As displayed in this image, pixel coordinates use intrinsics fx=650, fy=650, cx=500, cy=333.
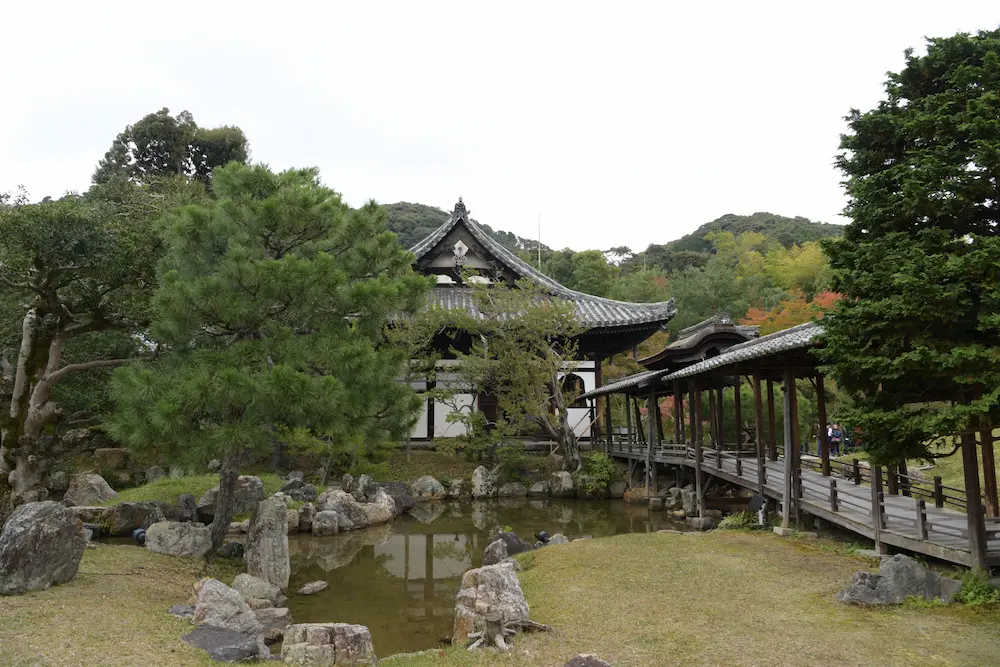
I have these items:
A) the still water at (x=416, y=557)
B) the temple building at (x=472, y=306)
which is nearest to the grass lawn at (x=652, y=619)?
the still water at (x=416, y=557)

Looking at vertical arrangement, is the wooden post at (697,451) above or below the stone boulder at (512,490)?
above

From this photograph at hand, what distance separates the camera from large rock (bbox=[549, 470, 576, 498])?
18391 millimetres

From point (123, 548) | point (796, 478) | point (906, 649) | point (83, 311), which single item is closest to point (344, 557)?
point (123, 548)

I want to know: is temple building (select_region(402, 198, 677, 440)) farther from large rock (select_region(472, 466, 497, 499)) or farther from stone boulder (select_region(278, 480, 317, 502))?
stone boulder (select_region(278, 480, 317, 502))

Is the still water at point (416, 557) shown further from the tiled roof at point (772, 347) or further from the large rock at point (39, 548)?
the tiled roof at point (772, 347)

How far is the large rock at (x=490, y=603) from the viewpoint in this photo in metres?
6.20

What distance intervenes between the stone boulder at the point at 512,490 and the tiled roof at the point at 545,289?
588 centimetres

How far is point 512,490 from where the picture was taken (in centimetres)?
1872

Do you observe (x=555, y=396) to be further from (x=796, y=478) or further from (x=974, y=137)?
(x=974, y=137)

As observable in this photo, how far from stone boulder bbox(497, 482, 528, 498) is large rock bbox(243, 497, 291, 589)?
9869mm

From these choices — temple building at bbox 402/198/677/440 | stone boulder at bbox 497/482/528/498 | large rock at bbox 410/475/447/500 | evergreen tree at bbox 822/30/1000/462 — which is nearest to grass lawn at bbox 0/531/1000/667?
evergreen tree at bbox 822/30/1000/462

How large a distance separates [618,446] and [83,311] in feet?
48.5

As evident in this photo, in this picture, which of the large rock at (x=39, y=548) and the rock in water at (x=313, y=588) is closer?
the large rock at (x=39, y=548)

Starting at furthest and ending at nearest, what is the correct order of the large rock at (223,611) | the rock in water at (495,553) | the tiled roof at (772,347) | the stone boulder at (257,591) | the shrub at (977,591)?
1. the rock in water at (495,553)
2. the tiled roof at (772,347)
3. the stone boulder at (257,591)
4. the large rock at (223,611)
5. the shrub at (977,591)
